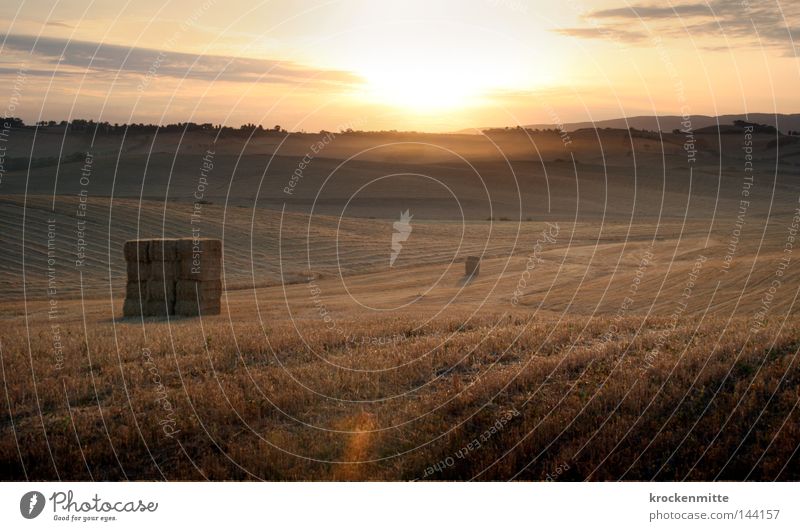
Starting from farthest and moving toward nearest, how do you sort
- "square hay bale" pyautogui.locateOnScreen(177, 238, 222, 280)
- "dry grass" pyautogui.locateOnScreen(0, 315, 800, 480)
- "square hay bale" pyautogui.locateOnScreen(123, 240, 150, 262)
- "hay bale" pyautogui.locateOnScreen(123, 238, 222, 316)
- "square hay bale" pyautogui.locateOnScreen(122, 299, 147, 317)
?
"square hay bale" pyautogui.locateOnScreen(122, 299, 147, 317), "square hay bale" pyautogui.locateOnScreen(123, 240, 150, 262), "hay bale" pyautogui.locateOnScreen(123, 238, 222, 316), "square hay bale" pyautogui.locateOnScreen(177, 238, 222, 280), "dry grass" pyautogui.locateOnScreen(0, 315, 800, 480)

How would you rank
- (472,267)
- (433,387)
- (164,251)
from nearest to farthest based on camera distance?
(433,387)
(164,251)
(472,267)

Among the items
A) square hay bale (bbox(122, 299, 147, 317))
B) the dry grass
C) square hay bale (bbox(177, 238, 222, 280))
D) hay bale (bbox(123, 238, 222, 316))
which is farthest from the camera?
square hay bale (bbox(122, 299, 147, 317))

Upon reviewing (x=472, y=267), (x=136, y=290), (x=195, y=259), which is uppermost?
(x=195, y=259)

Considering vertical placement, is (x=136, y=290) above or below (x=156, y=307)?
above

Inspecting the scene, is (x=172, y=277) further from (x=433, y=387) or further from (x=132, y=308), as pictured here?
(x=433, y=387)

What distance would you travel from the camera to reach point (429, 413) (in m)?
10.5

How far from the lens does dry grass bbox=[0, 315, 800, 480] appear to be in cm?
942

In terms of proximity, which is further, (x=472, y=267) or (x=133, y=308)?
(x=472, y=267)

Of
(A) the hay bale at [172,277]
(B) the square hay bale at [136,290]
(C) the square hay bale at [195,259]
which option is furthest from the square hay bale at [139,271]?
(C) the square hay bale at [195,259]

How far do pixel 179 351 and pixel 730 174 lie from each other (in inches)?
4582

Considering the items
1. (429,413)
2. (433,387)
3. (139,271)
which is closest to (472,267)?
(139,271)

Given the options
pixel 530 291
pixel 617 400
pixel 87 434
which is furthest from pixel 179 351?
pixel 530 291

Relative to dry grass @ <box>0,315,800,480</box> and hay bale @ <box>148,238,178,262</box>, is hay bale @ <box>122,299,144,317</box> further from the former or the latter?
dry grass @ <box>0,315,800,480</box>

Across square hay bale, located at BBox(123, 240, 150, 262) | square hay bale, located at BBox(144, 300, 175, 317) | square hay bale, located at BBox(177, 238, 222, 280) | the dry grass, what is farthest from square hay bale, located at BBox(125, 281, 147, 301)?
the dry grass
